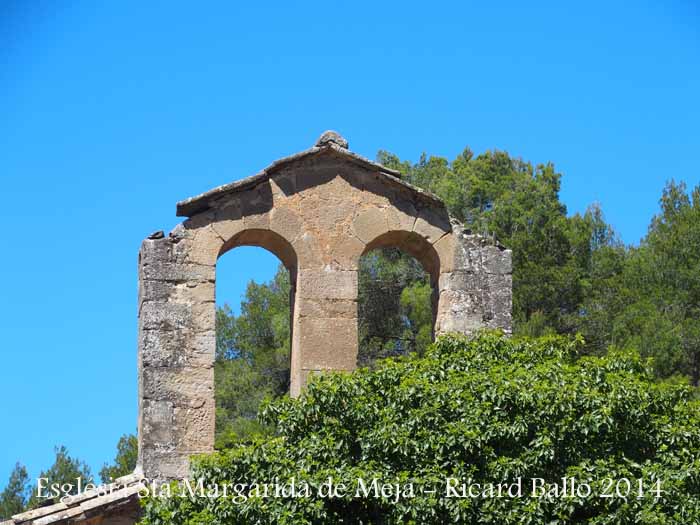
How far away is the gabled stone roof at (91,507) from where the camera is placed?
1839 centimetres

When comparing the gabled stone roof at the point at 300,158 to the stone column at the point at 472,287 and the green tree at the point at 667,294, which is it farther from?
the green tree at the point at 667,294

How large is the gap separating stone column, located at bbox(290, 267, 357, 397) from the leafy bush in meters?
1.66

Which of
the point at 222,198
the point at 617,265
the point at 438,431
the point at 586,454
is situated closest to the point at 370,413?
the point at 438,431

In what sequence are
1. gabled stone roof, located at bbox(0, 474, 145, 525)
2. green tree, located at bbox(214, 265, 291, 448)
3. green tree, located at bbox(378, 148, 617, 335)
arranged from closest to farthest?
gabled stone roof, located at bbox(0, 474, 145, 525), green tree, located at bbox(214, 265, 291, 448), green tree, located at bbox(378, 148, 617, 335)

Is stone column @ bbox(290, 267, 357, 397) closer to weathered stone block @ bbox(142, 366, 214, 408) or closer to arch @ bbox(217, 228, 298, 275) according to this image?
arch @ bbox(217, 228, 298, 275)

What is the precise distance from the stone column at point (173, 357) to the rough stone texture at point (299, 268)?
0.01 meters

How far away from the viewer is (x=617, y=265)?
108 ft

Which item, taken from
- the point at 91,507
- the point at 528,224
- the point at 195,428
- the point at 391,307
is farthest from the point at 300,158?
the point at 528,224

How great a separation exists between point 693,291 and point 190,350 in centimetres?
1533

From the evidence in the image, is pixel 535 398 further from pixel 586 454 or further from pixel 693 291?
pixel 693 291

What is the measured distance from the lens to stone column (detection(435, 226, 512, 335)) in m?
20.1

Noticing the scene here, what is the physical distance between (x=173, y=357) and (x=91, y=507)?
1864mm

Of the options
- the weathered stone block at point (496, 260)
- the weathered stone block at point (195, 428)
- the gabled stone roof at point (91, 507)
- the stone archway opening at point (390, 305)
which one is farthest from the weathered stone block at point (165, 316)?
the stone archway opening at point (390, 305)

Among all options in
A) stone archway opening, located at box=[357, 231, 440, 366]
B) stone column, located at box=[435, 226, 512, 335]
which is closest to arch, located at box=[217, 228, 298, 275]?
stone column, located at box=[435, 226, 512, 335]
